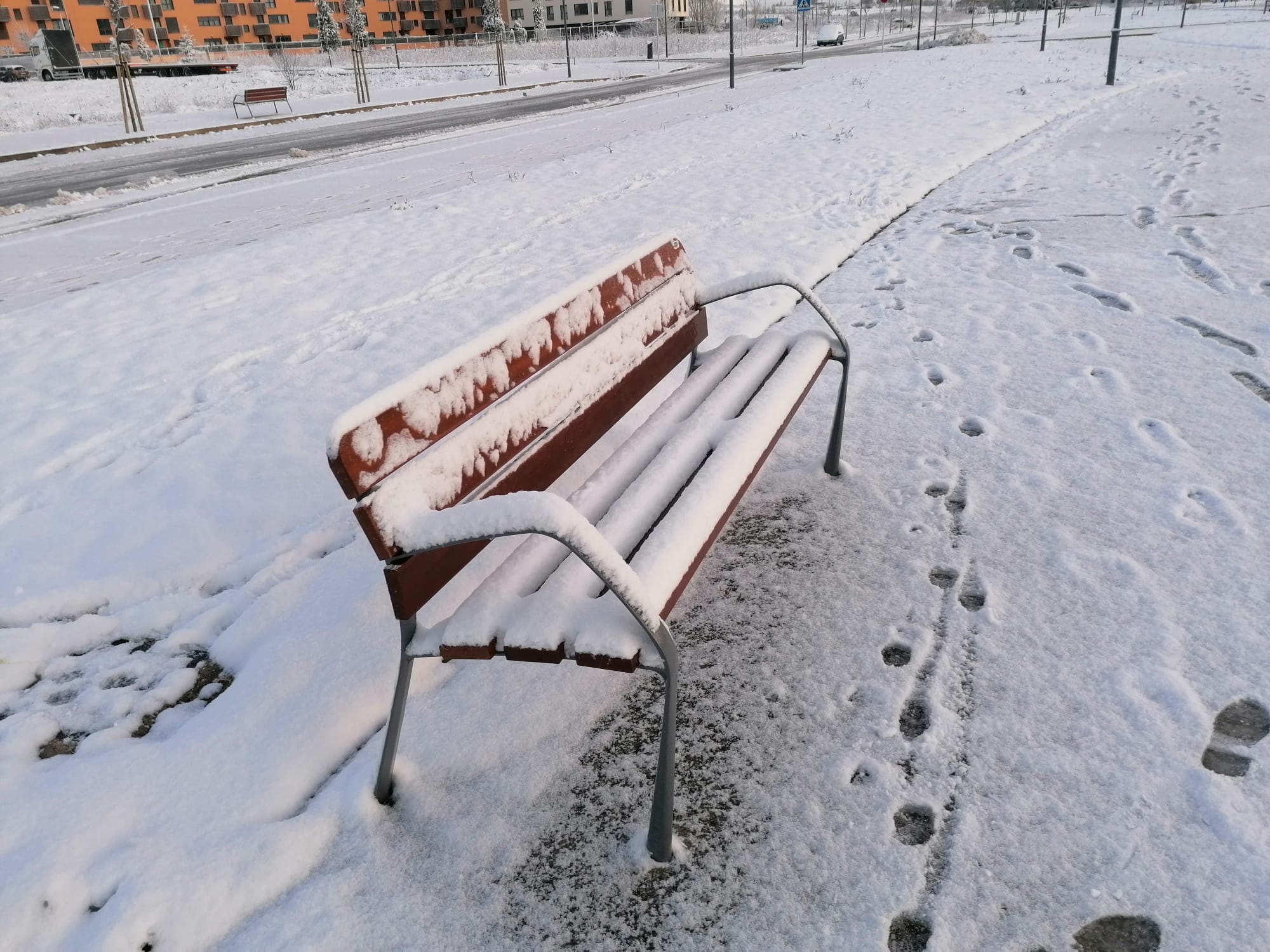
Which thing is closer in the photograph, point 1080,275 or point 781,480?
point 781,480

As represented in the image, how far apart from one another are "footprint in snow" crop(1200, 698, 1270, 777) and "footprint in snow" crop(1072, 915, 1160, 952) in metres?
0.46

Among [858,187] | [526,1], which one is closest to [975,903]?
[858,187]

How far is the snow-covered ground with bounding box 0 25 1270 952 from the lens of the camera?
168 centimetres

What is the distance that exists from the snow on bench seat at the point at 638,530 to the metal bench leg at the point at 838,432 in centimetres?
28

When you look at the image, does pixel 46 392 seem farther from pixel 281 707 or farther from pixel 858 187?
pixel 858 187

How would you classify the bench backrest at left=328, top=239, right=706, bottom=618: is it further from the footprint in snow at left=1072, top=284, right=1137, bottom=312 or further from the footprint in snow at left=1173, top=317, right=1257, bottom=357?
the footprint in snow at left=1072, top=284, right=1137, bottom=312

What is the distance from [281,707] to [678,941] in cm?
123

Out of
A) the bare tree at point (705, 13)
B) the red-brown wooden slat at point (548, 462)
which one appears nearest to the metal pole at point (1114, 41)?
the red-brown wooden slat at point (548, 462)

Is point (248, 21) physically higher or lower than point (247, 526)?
higher

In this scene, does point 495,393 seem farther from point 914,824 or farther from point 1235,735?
point 1235,735

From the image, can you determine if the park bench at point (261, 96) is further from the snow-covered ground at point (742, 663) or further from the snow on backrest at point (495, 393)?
the snow on backrest at point (495, 393)

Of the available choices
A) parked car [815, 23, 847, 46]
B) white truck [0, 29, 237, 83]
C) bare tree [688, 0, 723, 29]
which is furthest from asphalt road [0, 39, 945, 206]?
bare tree [688, 0, 723, 29]

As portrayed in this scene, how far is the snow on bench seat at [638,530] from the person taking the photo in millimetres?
1631

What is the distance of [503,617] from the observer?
1.69m
